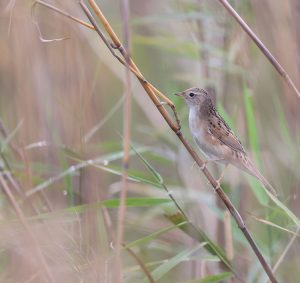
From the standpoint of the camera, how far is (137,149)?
140 inches

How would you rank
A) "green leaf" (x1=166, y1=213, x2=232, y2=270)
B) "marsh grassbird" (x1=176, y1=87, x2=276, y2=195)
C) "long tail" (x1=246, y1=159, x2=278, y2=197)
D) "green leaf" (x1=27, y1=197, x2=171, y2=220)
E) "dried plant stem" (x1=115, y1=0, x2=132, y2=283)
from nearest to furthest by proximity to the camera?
"dried plant stem" (x1=115, y1=0, x2=132, y2=283) → "green leaf" (x1=27, y1=197, x2=171, y2=220) → "green leaf" (x1=166, y1=213, x2=232, y2=270) → "long tail" (x1=246, y1=159, x2=278, y2=197) → "marsh grassbird" (x1=176, y1=87, x2=276, y2=195)

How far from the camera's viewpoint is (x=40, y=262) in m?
2.29

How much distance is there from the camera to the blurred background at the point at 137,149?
259 centimetres

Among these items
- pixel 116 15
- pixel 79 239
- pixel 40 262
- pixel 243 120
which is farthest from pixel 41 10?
pixel 40 262

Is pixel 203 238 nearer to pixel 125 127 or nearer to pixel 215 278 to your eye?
pixel 215 278

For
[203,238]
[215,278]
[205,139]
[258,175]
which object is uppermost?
[205,139]

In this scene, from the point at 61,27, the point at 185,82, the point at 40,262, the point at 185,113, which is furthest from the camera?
the point at 185,82

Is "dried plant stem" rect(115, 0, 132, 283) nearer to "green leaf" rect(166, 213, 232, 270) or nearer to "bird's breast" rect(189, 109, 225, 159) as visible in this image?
"green leaf" rect(166, 213, 232, 270)

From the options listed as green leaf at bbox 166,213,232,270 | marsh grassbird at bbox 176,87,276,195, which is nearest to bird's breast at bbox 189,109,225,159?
marsh grassbird at bbox 176,87,276,195

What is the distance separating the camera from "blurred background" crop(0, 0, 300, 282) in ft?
8.51

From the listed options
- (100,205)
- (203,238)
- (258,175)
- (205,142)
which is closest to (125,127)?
(100,205)

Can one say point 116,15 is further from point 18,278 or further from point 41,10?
point 18,278

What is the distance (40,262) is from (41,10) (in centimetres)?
182

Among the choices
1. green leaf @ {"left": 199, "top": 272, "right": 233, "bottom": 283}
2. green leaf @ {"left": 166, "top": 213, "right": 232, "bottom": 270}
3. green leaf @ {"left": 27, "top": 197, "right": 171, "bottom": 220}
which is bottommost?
green leaf @ {"left": 199, "top": 272, "right": 233, "bottom": 283}
